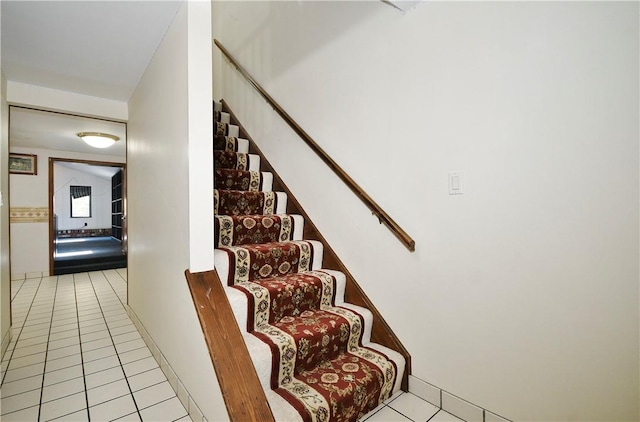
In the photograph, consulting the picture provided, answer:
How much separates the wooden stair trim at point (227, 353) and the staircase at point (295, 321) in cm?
8

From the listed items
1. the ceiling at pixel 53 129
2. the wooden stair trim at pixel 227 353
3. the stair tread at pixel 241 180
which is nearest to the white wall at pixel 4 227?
the ceiling at pixel 53 129

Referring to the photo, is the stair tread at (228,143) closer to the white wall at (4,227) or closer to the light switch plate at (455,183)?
the white wall at (4,227)

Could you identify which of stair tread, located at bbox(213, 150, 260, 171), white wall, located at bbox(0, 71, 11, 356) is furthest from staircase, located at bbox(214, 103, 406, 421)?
white wall, located at bbox(0, 71, 11, 356)

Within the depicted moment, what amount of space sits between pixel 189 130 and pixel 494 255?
1.51 meters

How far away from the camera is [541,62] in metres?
1.15

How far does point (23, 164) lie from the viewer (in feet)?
15.9

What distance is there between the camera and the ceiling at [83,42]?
150 cm

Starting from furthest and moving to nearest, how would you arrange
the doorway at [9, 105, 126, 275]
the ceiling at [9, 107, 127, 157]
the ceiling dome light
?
the doorway at [9, 105, 126, 275] < the ceiling dome light < the ceiling at [9, 107, 127, 157]

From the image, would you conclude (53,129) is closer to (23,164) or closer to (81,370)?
(23,164)

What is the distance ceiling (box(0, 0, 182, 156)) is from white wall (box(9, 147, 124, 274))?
144 inches

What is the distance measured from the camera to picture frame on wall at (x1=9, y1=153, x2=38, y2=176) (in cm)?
476

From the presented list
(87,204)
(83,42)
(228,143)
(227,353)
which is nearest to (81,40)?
(83,42)

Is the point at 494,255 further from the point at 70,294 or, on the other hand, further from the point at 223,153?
the point at 70,294

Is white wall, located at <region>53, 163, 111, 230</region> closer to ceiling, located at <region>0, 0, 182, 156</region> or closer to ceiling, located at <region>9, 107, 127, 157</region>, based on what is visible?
ceiling, located at <region>9, 107, 127, 157</region>
